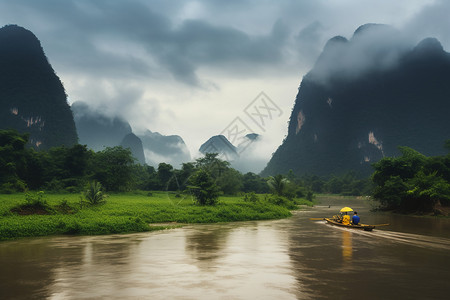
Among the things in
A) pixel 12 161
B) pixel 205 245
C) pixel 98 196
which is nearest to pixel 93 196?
pixel 98 196

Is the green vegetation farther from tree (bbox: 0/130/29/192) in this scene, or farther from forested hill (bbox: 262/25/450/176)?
forested hill (bbox: 262/25/450/176)

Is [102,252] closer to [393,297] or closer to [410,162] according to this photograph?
[393,297]

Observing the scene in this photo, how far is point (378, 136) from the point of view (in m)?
105

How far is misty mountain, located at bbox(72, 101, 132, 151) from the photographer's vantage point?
134500 millimetres

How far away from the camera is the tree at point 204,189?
73.5 ft

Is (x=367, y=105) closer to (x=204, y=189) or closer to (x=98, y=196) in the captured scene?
(x=204, y=189)

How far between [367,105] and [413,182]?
99477mm

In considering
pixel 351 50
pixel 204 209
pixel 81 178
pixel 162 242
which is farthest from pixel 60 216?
pixel 351 50

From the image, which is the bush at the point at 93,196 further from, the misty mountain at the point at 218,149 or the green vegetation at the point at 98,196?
the misty mountain at the point at 218,149

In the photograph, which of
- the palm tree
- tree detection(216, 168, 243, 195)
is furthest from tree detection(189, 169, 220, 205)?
tree detection(216, 168, 243, 195)

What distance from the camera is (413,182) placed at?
77.6 feet

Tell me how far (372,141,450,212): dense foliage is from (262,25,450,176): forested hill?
71.7 m

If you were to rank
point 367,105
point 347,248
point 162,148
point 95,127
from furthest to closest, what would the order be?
1. point 162,148
2. point 95,127
3. point 367,105
4. point 347,248

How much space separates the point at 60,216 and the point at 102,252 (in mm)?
6041
